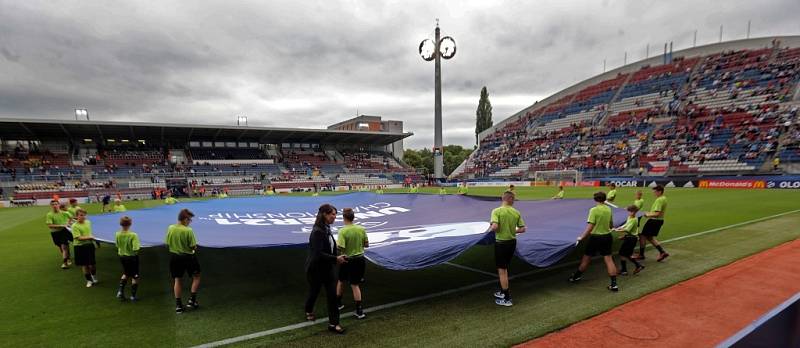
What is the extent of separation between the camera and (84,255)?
7.28 m

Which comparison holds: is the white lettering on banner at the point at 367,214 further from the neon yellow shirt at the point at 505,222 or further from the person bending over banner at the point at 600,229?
the person bending over banner at the point at 600,229

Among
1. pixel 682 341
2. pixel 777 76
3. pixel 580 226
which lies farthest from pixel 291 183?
pixel 777 76

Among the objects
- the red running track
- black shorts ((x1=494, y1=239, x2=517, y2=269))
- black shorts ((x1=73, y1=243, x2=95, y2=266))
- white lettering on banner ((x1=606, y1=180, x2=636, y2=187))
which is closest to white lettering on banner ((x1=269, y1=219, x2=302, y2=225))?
black shorts ((x1=73, y1=243, x2=95, y2=266))

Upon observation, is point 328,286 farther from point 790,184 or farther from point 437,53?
point 437,53

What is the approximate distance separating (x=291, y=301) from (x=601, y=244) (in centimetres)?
584

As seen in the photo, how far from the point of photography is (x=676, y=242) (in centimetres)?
1009

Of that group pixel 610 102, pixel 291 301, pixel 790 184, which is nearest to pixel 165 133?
pixel 291 301

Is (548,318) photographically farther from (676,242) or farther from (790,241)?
(790,241)

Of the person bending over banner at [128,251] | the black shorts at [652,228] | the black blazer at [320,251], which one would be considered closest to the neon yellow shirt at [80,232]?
the person bending over banner at [128,251]

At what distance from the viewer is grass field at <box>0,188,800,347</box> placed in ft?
16.1

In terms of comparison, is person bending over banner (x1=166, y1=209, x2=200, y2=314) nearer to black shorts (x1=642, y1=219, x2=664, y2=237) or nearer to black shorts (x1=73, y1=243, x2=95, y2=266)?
black shorts (x1=73, y1=243, x2=95, y2=266)

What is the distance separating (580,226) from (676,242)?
402cm

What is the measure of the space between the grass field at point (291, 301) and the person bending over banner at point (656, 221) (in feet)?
1.71

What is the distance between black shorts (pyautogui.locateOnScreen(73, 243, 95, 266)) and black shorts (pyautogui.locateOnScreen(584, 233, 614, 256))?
398 inches
